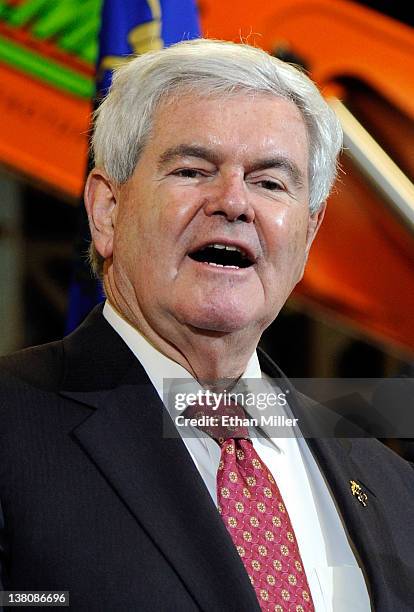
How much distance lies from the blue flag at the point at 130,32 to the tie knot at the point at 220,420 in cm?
88

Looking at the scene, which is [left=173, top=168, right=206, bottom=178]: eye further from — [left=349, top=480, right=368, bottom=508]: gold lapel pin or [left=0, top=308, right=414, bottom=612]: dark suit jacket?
[left=349, top=480, right=368, bottom=508]: gold lapel pin

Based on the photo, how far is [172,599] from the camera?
3.67 ft

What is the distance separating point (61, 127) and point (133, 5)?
19.3 inches

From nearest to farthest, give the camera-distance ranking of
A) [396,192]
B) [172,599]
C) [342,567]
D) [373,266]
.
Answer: [172,599], [342,567], [396,192], [373,266]

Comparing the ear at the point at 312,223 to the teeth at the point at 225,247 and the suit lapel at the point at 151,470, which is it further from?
the suit lapel at the point at 151,470

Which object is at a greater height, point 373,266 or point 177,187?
point 177,187

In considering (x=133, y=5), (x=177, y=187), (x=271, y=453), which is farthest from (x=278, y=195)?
(x=133, y=5)

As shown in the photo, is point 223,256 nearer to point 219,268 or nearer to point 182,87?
point 219,268

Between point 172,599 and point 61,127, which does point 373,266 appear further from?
point 172,599

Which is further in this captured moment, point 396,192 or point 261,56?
point 396,192

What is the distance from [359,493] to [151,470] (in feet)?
1.37

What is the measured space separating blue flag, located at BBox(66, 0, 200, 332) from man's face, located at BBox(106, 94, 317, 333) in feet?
2.56

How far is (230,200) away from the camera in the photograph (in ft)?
4.38

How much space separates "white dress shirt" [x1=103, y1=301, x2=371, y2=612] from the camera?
1324 millimetres
